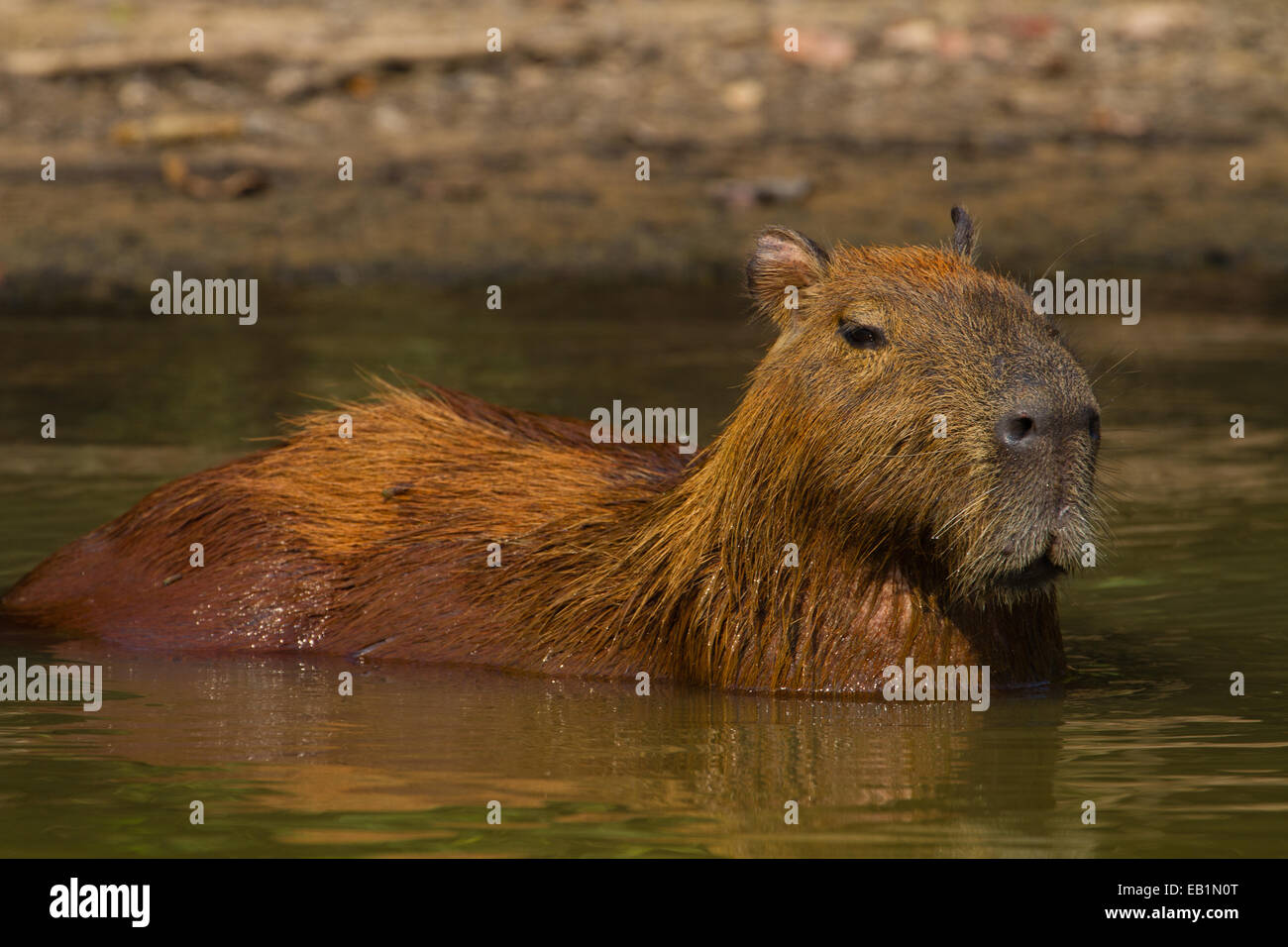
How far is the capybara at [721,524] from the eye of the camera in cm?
558

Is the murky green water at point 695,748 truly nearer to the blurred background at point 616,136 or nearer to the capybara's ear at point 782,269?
the capybara's ear at point 782,269

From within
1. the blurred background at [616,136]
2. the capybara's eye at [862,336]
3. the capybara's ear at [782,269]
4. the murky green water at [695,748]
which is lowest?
the murky green water at [695,748]

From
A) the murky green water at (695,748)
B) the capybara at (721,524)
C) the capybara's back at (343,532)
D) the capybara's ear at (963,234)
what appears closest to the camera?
the murky green water at (695,748)

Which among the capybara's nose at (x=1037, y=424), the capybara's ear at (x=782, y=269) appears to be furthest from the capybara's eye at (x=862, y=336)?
the capybara's nose at (x=1037, y=424)

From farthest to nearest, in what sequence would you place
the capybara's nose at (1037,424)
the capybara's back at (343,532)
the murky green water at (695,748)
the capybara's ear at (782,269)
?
1. the capybara's back at (343,532)
2. the capybara's ear at (782,269)
3. the capybara's nose at (1037,424)
4. the murky green water at (695,748)

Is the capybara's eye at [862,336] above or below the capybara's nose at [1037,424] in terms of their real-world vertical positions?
above

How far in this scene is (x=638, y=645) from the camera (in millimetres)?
6332

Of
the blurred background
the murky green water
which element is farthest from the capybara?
the blurred background

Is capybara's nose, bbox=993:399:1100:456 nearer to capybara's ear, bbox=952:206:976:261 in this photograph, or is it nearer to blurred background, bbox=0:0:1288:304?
capybara's ear, bbox=952:206:976:261

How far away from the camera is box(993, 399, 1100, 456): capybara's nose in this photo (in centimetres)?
546

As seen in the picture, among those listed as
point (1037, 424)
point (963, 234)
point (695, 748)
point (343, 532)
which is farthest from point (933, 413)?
point (343, 532)

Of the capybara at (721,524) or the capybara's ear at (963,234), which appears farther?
the capybara's ear at (963,234)

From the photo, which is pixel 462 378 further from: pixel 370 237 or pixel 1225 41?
pixel 1225 41
